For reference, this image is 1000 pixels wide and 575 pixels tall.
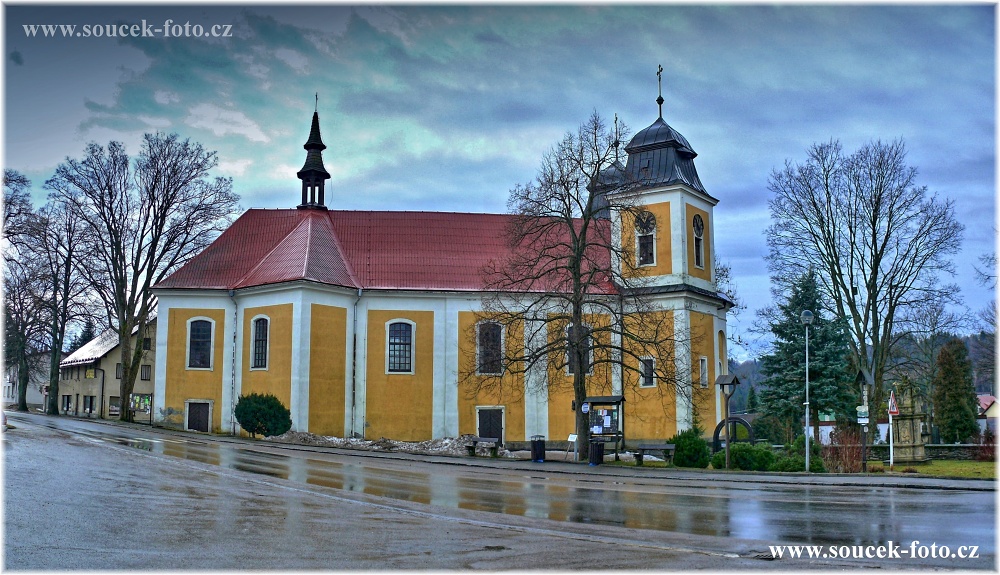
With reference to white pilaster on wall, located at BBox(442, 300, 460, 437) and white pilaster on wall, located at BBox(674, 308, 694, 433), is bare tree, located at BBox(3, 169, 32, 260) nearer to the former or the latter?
white pilaster on wall, located at BBox(442, 300, 460, 437)

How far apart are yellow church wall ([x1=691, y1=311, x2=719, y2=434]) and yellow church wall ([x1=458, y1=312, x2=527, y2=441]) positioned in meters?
7.40

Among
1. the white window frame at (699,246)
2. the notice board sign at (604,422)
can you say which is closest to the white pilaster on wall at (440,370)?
the notice board sign at (604,422)

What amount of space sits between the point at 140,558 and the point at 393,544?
294 centimetres

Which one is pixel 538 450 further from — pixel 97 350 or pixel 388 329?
pixel 97 350

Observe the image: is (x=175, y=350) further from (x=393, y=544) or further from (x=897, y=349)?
(x=897, y=349)

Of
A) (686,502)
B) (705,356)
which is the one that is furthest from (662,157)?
(686,502)

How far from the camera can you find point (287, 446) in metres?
29.8

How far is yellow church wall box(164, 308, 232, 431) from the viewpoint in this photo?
36.2 metres

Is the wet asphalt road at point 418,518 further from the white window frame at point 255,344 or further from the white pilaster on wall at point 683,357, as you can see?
the white pilaster on wall at point 683,357

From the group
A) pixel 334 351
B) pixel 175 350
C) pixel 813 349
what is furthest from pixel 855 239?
pixel 175 350

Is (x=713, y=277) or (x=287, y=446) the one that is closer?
(x=287, y=446)

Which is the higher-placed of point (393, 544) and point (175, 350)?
point (175, 350)

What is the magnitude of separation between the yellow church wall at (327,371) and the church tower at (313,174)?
748 centimetres

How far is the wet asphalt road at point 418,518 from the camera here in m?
9.84
